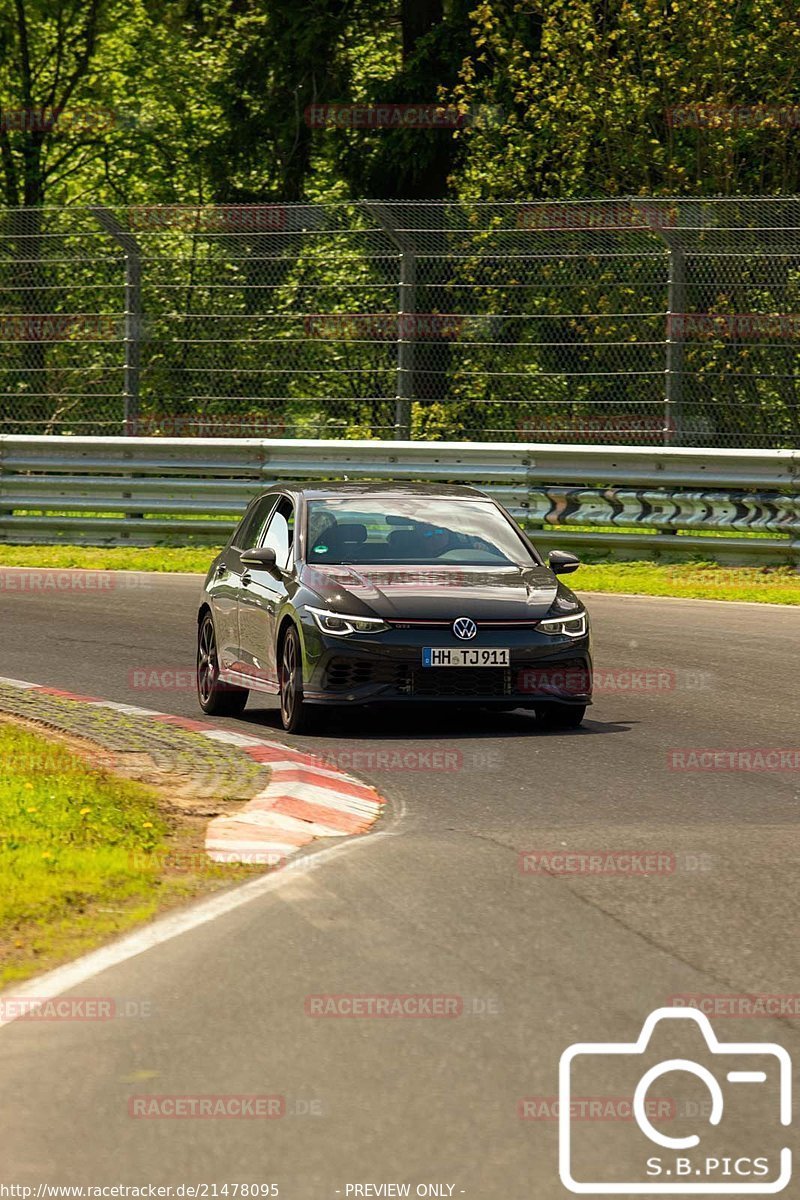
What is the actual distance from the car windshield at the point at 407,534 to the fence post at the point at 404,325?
390 inches

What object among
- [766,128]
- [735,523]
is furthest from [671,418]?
[766,128]

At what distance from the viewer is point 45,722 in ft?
39.6

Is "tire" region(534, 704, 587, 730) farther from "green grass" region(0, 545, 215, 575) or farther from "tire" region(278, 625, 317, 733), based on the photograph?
"green grass" region(0, 545, 215, 575)

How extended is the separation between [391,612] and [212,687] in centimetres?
193

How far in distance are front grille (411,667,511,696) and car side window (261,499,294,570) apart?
1389mm

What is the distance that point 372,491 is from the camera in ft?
44.9

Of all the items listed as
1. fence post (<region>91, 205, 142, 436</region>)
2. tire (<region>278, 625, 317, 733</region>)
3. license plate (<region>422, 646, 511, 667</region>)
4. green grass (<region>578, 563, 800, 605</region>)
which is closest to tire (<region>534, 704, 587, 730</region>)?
license plate (<region>422, 646, 511, 667</region>)

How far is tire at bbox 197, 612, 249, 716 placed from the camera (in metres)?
13.6

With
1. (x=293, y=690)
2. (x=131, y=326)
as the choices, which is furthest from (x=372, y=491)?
(x=131, y=326)

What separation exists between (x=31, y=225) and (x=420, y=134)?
29.0 ft

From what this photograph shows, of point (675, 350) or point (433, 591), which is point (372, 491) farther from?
point (675, 350)

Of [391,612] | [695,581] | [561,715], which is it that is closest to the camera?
[391,612]

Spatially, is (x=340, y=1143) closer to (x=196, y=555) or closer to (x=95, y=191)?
(x=196, y=555)

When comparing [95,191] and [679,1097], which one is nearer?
[679,1097]
